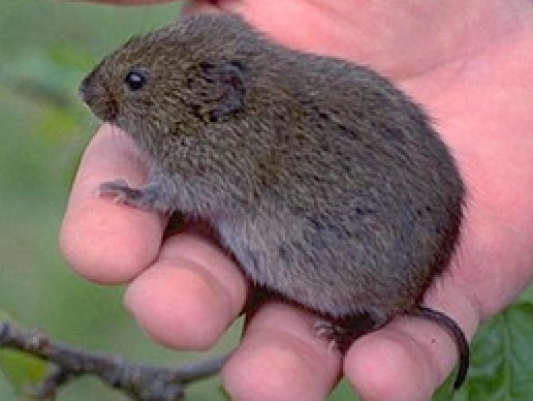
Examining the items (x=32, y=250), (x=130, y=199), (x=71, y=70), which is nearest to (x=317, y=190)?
(x=130, y=199)

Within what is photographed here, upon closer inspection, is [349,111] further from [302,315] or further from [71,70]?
[71,70]

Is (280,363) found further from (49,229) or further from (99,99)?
(49,229)

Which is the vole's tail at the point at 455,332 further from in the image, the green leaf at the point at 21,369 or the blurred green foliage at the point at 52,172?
the green leaf at the point at 21,369

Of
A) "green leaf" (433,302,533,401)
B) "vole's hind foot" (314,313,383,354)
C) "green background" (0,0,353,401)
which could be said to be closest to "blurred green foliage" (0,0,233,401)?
"green background" (0,0,353,401)

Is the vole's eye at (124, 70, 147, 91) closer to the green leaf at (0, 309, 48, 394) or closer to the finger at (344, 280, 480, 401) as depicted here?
the green leaf at (0, 309, 48, 394)

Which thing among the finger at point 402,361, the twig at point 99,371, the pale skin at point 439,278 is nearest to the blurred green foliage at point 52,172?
the pale skin at point 439,278

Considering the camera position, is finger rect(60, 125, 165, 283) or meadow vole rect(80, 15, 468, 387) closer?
finger rect(60, 125, 165, 283)
